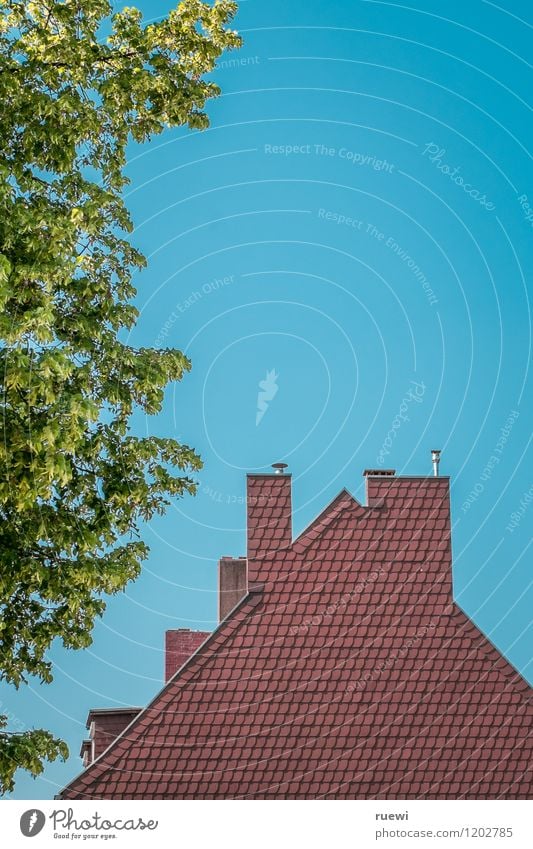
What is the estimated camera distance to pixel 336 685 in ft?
74.0

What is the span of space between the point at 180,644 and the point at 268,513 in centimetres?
480

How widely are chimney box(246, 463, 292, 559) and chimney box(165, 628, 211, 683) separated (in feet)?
12.9

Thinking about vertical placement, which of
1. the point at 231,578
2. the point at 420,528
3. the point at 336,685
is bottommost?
the point at 336,685

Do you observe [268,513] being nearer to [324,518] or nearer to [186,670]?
[324,518]

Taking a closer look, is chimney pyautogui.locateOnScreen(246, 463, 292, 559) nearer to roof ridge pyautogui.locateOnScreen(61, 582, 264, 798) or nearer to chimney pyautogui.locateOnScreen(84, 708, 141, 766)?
roof ridge pyautogui.locateOnScreen(61, 582, 264, 798)

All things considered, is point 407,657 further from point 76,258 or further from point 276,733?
point 76,258

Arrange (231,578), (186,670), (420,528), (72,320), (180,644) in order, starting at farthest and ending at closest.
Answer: (180,644)
(231,578)
(420,528)
(186,670)
(72,320)

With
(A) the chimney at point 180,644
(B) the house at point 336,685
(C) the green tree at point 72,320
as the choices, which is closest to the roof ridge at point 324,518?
(B) the house at point 336,685

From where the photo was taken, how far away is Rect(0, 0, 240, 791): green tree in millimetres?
12695

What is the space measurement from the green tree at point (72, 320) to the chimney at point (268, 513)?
8.95 metres

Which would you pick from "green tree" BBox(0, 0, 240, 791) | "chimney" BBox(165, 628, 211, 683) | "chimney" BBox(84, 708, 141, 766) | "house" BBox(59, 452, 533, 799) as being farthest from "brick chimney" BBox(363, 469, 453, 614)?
"green tree" BBox(0, 0, 240, 791)

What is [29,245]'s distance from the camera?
13.1 metres
